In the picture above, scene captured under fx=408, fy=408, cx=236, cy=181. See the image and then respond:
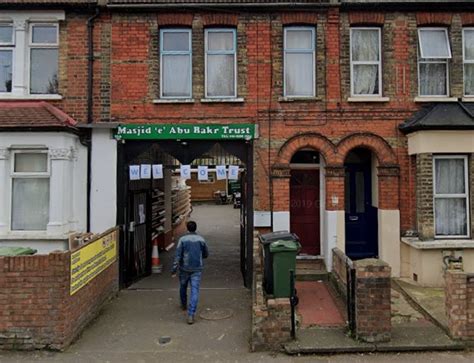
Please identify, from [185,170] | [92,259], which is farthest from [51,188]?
[185,170]

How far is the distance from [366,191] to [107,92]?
701 cm

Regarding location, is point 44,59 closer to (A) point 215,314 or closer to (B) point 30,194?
(B) point 30,194

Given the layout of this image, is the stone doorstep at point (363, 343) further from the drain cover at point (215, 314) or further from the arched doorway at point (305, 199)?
the arched doorway at point (305, 199)

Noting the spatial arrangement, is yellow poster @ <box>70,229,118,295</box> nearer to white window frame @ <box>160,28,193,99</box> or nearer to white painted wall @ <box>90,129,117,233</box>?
white painted wall @ <box>90,129,117,233</box>

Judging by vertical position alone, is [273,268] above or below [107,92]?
below

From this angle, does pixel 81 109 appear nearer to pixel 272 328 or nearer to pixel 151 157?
pixel 151 157

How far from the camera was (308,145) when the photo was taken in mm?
9766

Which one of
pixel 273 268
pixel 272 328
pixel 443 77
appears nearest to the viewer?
pixel 272 328

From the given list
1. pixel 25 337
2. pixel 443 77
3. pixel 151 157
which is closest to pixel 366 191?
pixel 443 77

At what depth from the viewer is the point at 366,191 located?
10.8 meters

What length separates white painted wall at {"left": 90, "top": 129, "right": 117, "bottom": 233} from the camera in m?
9.64

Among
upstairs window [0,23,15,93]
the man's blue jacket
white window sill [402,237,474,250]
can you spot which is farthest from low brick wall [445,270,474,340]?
upstairs window [0,23,15,93]

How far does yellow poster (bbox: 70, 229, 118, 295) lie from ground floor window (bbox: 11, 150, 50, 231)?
1.71 metres

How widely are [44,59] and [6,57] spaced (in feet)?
2.97
